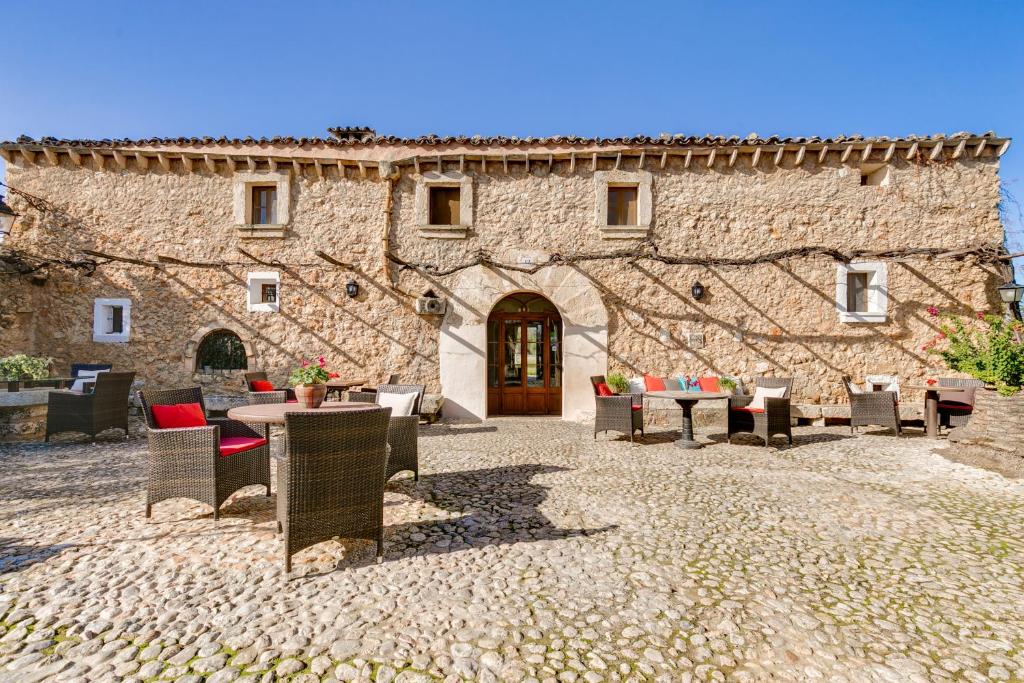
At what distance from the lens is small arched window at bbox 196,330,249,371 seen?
30.6ft

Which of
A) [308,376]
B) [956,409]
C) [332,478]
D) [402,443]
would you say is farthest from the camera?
[956,409]

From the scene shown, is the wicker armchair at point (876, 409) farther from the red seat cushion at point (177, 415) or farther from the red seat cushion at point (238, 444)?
the red seat cushion at point (177, 415)

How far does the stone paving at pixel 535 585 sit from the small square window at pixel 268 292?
4981 mm

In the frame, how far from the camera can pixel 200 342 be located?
9219 mm

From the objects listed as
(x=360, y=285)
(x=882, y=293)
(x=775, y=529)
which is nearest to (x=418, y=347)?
(x=360, y=285)

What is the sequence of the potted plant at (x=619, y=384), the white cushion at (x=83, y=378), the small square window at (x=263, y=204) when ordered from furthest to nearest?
the small square window at (x=263, y=204)
the potted plant at (x=619, y=384)
the white cushion at (x=83, y=378)

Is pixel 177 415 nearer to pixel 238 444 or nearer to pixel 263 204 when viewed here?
pixel 238 444

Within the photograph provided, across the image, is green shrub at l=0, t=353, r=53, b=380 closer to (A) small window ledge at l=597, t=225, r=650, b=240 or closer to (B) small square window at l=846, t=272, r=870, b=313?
(A) small window ledge at l=597, t=225, r=650, b=240

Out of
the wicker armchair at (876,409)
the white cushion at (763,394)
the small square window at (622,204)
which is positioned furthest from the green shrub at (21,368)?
the wicker armchair at (876,409)

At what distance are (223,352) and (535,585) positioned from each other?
8.71 m

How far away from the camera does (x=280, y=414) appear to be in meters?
3.87

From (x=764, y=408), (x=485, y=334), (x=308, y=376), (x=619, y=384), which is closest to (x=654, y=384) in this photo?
(x=619, y=384)

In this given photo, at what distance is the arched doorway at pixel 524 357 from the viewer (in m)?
9.71

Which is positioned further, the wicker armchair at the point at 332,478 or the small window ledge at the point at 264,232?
the small window ledge at the point at 264,232
